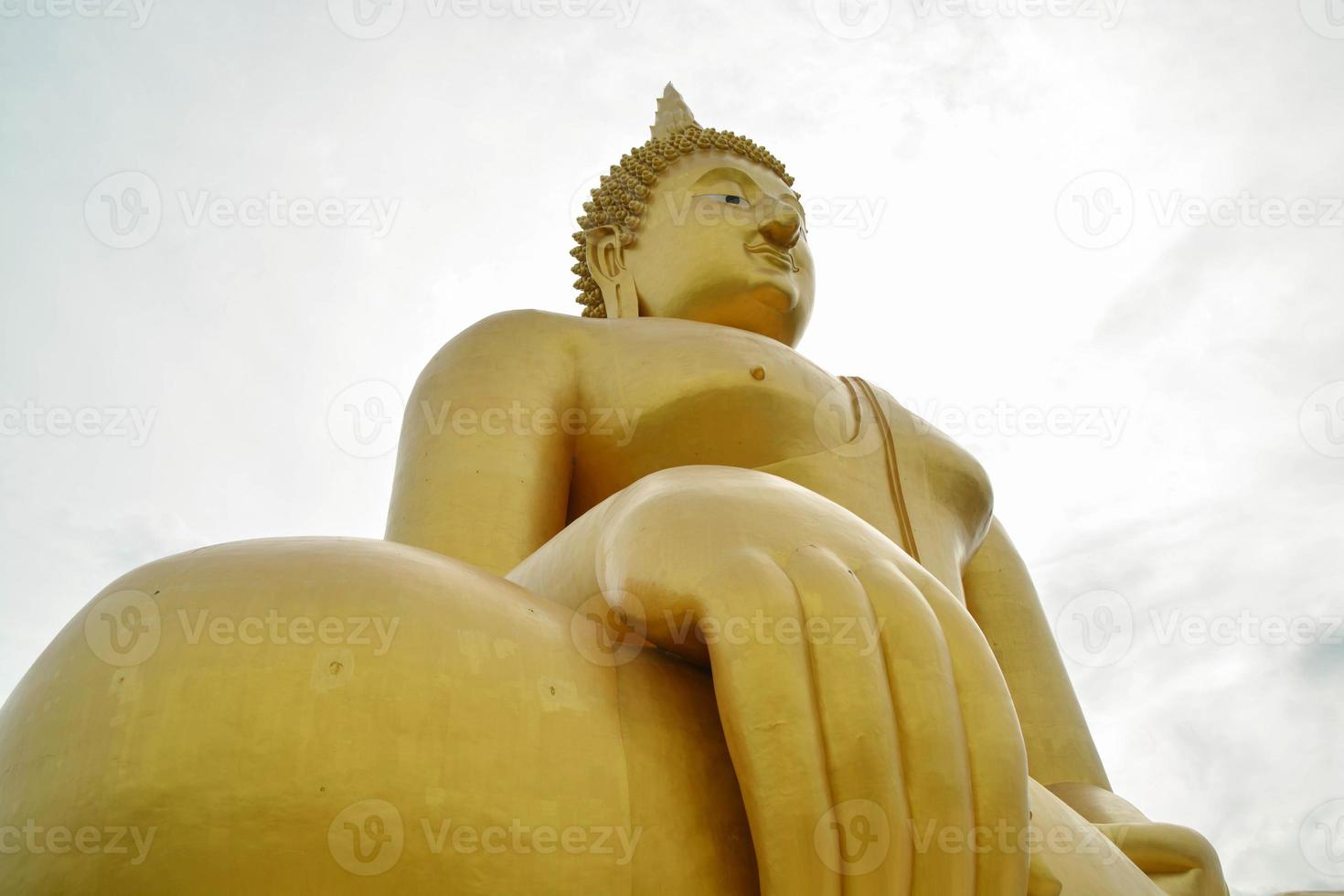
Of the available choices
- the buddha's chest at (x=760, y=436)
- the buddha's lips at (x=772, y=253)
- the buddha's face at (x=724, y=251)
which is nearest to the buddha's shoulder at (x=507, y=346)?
the buddha's chest at (x=760, y=436)

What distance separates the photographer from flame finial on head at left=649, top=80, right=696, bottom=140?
5297 millimetres

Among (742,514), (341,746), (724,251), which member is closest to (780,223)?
(724,251)

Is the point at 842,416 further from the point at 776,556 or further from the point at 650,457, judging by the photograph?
the point at 776,556

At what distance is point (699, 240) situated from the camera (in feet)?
14.8

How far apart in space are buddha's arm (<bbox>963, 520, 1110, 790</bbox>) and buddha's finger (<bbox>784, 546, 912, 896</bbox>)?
1.97 metres

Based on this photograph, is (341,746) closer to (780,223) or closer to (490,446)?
(490,446)

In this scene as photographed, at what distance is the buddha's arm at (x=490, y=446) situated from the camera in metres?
3.43

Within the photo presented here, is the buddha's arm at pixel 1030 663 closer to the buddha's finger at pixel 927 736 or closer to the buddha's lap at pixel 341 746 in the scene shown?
the buddha's finger at pixel 927 736

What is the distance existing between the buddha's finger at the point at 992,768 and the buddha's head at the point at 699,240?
244 cm

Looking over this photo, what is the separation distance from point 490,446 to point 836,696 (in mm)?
1872

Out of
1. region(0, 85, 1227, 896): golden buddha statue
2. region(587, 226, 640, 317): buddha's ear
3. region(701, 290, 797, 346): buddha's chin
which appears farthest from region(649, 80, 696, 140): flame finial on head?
region(0, 85, 1227, 896): golden buddha statue

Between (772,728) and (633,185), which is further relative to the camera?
(633,185)

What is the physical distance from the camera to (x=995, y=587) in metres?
4.43

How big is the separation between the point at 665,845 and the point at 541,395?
2.07 m
